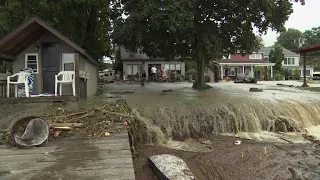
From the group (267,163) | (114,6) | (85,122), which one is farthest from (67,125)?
(114,6)

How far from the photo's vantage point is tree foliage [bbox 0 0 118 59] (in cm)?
1541

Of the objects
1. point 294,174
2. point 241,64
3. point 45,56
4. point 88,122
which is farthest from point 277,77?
point 88,122

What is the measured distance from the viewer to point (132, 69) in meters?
40.2

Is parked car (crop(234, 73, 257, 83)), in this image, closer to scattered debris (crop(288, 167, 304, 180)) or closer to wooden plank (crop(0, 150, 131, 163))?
scattered debris (crop(288, 167, 304, 180))

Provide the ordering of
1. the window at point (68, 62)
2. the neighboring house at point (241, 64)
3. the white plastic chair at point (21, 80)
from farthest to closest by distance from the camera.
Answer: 1. the neighboring house at point (241, 64)
2. the window at point (68, 62)
3. the white plastic chair at point (21, 80)

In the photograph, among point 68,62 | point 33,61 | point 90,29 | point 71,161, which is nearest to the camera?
point 71,161

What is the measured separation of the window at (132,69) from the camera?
40125 mm

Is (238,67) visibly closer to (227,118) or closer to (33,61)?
(33,61)

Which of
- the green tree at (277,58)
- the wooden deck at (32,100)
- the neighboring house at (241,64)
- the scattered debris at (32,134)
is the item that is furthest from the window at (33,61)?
the green tree at (277,58)

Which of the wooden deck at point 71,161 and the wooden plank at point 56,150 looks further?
the wooden plank at point 56,150

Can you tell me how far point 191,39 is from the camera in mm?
17781

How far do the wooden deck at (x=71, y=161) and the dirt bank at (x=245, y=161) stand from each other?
103 cm

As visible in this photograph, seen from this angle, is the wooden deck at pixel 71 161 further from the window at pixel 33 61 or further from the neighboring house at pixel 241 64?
the neighboring house at pixel 241 64

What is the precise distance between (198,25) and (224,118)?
9.43m
